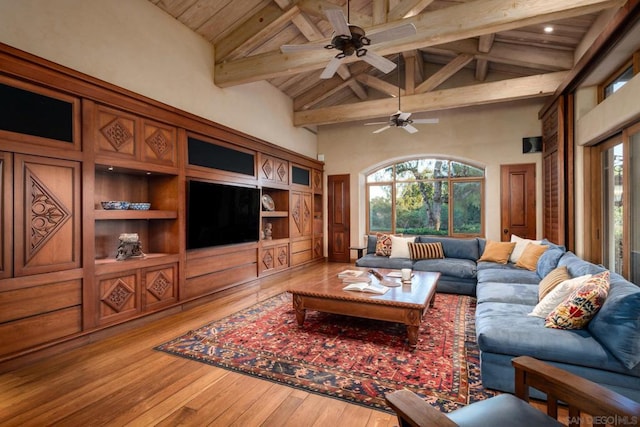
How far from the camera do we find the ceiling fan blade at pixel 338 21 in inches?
95.8

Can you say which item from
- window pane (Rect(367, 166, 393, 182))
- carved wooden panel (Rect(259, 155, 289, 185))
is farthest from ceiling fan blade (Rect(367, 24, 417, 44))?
window pane (Rect(367, 166, 393, 182))

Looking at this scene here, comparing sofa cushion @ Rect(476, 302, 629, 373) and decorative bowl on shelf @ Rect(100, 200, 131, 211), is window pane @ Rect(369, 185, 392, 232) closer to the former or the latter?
sofa cushion @ Rect(476, 302, 629, 373)

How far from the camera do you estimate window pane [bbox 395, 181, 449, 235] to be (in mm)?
7223

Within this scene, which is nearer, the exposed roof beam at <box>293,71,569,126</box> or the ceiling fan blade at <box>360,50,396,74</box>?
the ceiling fan blade at <box>360,50,396,74</box>

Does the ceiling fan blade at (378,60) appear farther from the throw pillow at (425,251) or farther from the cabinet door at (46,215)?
the throw pillow at (425,251)

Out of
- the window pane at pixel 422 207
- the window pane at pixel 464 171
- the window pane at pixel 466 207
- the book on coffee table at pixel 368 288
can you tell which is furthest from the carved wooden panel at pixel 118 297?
the window pane at pixel 464 171

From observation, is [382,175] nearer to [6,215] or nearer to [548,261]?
[548,261]

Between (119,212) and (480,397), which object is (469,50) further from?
(119,212)

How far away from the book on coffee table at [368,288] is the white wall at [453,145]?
4361mm

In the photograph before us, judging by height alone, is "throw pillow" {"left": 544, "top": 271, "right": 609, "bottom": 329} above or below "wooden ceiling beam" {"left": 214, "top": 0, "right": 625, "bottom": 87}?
below

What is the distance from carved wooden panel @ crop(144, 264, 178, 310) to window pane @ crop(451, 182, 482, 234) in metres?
5.80

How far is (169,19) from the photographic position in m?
4.03

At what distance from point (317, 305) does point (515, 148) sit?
553 centimetres

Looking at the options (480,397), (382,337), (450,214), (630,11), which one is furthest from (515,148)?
(480,397)
